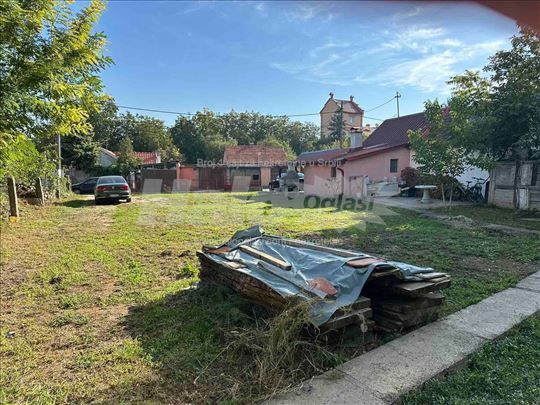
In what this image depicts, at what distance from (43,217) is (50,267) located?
631cm

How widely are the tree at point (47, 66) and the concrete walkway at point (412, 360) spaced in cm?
339

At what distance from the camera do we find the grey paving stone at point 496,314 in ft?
10.4

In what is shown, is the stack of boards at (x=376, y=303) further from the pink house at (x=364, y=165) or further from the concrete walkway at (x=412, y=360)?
the pink house at (x=364, y=165)

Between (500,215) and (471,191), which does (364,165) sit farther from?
(500,215)

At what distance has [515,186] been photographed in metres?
11.8

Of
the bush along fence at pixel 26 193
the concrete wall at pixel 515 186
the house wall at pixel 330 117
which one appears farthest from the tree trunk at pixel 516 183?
the house wall at pixel 330 117

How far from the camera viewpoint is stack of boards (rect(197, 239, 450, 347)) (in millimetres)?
2814

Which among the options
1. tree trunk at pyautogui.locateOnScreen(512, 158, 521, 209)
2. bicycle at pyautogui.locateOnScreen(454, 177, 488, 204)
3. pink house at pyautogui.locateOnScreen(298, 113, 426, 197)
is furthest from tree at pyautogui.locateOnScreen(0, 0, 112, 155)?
pink house at pyautogui.locateOnScreen(298, 113, 426, 197)

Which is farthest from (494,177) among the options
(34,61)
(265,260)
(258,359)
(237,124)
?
(237,124)

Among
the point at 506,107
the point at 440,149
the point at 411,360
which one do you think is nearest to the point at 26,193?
the point at 411,360

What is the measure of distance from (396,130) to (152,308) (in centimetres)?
2047

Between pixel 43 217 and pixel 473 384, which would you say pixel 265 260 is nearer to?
Result: pixel 473 384

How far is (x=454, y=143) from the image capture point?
12.2 meters

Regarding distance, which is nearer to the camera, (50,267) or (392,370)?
(392,370)
